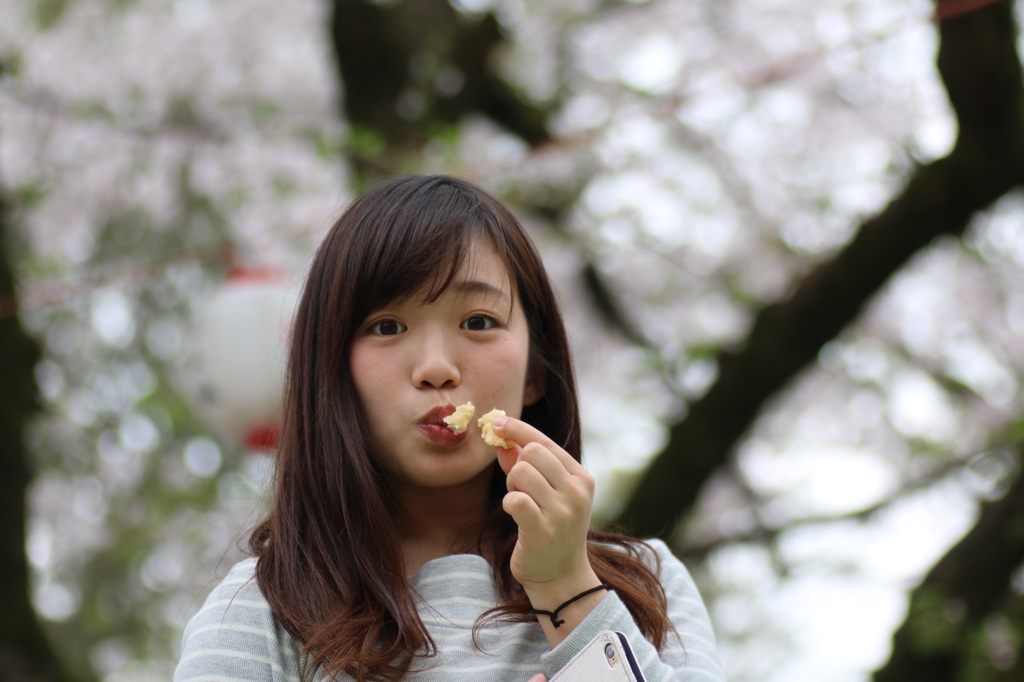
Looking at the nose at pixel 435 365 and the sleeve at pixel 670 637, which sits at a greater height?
the nose at pixel 435 365

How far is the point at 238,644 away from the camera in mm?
1388

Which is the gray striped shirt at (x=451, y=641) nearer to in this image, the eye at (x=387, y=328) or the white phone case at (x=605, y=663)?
the white phone case at (x=605, y=663)

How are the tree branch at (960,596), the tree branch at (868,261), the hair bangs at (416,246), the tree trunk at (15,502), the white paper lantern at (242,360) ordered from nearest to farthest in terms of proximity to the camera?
the hair bangs at (416,246) → the tree branch at (868,261) → the white paper lantern at (242,360) → the tree branch at (960,596) → the tree trunk at (15,502)

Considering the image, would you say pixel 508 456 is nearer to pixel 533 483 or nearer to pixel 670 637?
pixel 533 483

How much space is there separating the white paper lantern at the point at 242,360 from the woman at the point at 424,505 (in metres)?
2.20

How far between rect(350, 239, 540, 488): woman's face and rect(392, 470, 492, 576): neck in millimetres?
60

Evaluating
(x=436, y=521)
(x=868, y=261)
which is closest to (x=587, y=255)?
(x=868, y=261)

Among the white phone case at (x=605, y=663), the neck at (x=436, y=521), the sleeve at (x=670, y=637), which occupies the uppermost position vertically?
the neck at (x=436, y=521)

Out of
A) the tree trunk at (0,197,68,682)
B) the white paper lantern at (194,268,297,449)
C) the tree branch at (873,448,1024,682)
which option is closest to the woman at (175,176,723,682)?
the white paper lantern at (194,268,297,449)

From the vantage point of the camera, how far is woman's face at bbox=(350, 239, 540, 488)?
4.73ft

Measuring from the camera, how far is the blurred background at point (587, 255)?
13.4 ft

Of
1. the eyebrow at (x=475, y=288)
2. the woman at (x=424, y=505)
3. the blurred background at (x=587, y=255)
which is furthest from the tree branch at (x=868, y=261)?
the eyebrow at (x=475, y=288)

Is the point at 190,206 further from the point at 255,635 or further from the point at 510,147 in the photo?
the point at 255,635

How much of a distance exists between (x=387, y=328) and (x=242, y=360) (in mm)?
2435
